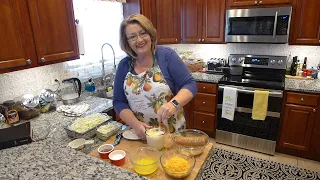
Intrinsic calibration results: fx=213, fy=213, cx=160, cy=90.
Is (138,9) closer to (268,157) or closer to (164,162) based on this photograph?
(164,162)

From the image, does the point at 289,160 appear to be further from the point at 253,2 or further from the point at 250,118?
the point at 253,2

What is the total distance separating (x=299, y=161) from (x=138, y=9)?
8.68 ft

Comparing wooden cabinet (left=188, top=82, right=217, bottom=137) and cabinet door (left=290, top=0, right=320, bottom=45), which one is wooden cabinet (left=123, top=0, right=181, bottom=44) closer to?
wooden cabinet (left=188, top=82, right=217, bottom=137)

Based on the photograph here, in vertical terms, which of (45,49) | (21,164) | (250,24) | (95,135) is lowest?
(95,135)

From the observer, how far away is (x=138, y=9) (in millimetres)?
2684

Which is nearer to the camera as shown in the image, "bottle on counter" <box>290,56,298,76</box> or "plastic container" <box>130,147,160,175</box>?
"plastic container" <box>130,147,160,175</box>

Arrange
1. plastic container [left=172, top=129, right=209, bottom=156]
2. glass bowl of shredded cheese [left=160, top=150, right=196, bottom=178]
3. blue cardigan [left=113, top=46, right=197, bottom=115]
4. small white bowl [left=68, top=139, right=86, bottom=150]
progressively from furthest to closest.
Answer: blue cardigan [left=113, top=46, right=197, bottom=115] → small white bowl [left=68, top=139, right=86, bottom=150] → plastic container [left=172, top=129, right=209, bottom=156] → glass bowl of shredded cheese [left=160, top=150, right=196, bottom=178]

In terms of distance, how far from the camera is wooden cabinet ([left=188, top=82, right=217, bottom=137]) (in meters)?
2.75

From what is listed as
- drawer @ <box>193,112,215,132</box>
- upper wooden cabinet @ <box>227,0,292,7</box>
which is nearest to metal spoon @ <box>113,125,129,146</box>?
drawer @ <box>193,112,215,132</box>

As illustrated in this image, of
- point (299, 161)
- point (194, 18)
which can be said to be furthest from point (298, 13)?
point (299, 161)

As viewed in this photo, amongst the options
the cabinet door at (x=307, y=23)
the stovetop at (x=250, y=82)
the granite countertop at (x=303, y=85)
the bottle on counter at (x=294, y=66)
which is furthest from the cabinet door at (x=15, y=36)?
the bottle on counter at (x=294, y=66)

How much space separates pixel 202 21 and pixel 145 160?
A: 232 centimetres

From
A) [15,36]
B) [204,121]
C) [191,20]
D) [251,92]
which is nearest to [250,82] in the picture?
[251,92]

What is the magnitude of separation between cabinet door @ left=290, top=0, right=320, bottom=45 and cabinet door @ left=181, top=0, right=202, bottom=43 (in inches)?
43.5
